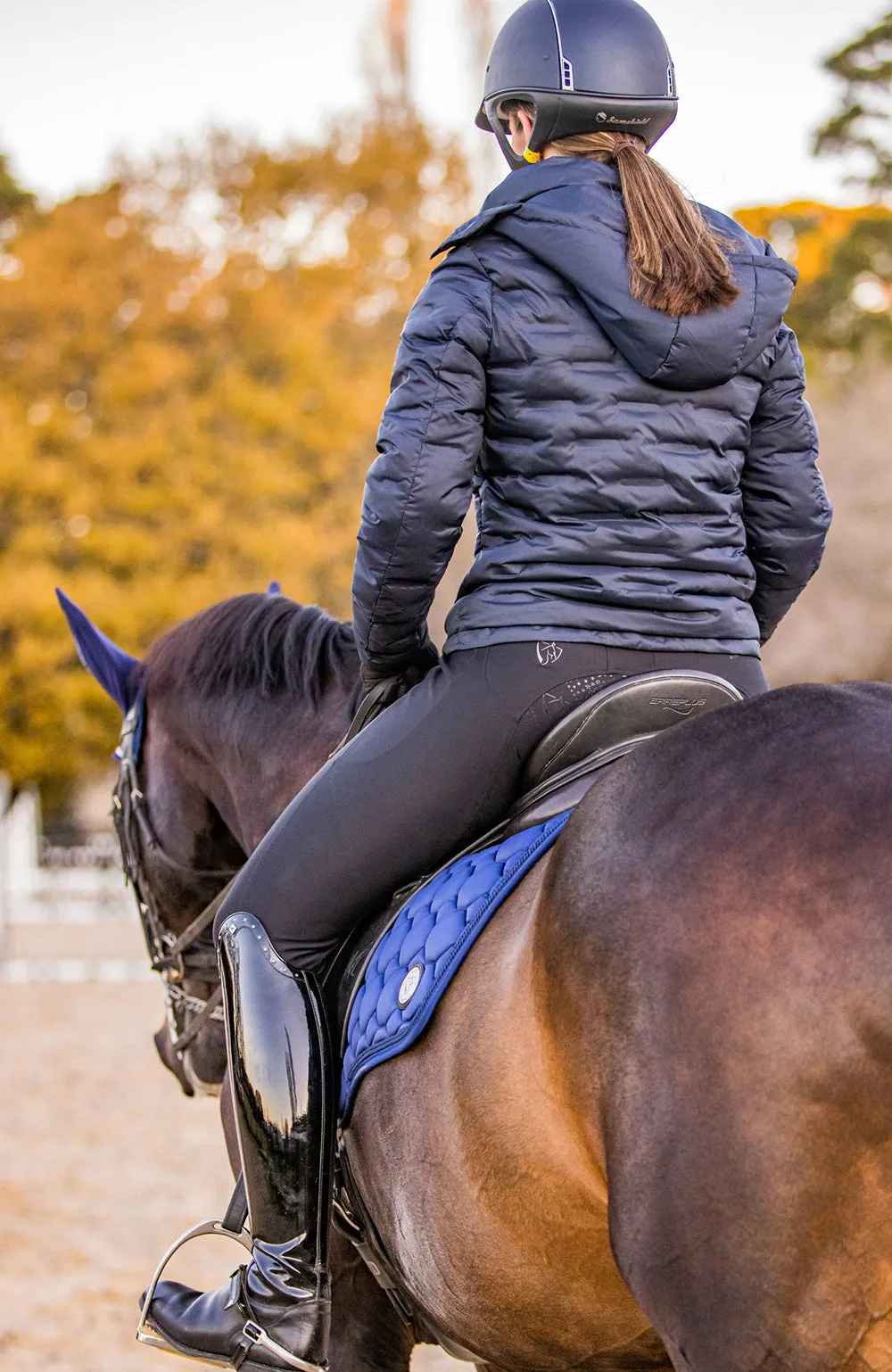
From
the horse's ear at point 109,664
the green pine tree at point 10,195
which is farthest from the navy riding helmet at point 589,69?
the green pine tree at point 10,195

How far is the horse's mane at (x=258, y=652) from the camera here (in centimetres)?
339

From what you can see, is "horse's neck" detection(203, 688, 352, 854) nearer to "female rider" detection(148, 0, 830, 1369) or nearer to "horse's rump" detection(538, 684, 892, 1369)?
"female rider" detection(148, 0, 830, 1369)

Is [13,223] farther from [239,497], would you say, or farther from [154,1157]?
[154,1157]

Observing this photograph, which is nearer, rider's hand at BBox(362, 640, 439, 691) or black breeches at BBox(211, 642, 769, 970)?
black breeches at BBox(211, 642, 769, 970)

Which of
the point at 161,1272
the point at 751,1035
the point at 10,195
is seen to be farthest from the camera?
the point at 10,195

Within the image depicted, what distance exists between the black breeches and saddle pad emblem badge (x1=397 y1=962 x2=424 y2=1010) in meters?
0.21

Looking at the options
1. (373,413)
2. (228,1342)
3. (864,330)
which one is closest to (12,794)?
(373,413)

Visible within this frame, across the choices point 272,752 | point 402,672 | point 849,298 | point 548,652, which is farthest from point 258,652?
point 849,298

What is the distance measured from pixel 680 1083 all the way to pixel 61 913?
750 inches

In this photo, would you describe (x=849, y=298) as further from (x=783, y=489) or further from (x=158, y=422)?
(x=783, y=489)

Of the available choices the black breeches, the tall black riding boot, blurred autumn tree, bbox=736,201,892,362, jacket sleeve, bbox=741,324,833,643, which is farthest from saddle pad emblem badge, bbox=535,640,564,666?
blurred autumn tree, bbox=736,201,892,362

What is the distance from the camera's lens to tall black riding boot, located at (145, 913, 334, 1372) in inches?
95.8

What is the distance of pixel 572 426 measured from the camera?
2.27 metres

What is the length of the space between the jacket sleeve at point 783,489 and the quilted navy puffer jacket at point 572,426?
0.14m
